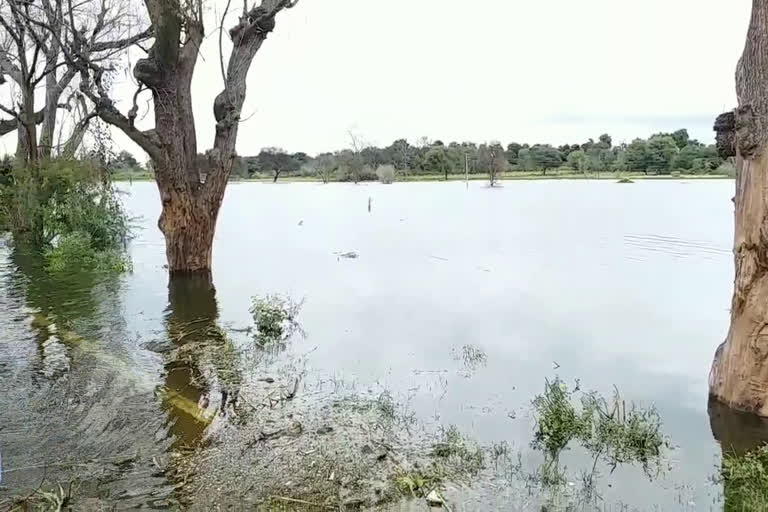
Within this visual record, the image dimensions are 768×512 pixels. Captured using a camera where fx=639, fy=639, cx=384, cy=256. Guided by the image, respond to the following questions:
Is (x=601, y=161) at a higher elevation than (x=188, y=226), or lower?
higher

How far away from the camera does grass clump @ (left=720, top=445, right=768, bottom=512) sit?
4133mm

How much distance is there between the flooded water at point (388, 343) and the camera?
486cm

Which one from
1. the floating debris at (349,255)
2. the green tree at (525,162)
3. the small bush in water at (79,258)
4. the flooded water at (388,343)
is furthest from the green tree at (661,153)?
the small bush in water at (79,258)

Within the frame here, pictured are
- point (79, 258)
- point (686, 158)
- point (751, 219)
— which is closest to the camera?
point (751, 219)

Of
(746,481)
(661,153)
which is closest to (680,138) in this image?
(661,153)

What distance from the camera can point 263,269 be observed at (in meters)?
15.2

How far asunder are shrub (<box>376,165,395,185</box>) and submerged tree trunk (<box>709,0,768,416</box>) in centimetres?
7511

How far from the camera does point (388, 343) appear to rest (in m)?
8.49

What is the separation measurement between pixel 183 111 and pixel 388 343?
6338 mm

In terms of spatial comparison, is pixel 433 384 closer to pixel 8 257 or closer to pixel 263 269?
pixel 263 269

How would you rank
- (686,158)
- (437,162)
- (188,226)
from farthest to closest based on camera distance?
(437,162) → (686,158) → (188,226)

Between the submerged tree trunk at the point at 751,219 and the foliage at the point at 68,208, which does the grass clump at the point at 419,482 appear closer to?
the submerged tree trunk at the point at 751,219

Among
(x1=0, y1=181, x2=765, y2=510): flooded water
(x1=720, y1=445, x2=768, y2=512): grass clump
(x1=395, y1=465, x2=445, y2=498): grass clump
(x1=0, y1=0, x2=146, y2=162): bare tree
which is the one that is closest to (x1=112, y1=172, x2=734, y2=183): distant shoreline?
(x1=0, y1=181, x2=765, y2=510): flooded water

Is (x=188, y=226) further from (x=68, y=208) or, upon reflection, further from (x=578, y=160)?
(x=578, y=160)
